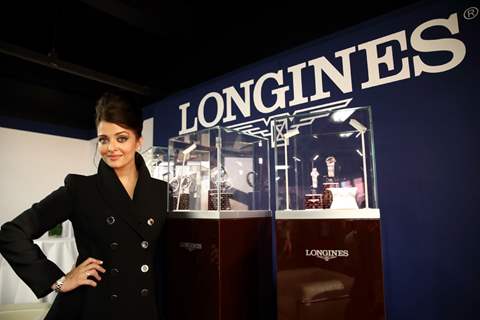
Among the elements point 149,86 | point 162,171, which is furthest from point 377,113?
point 149,86

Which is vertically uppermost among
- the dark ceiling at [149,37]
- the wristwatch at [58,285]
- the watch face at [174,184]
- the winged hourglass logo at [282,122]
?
the dark ceiling at [149,37]

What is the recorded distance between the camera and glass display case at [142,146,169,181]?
9.27 feet

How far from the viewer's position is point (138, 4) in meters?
2.70

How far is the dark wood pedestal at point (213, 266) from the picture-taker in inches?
65.0

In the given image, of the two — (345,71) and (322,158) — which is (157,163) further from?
(345,71)

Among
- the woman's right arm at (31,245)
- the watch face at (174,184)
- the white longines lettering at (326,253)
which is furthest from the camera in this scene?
the watch face at (174,184)

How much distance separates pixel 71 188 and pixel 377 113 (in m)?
1.94

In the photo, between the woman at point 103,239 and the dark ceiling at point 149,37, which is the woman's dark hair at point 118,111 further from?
the dark ceiling at point 149,37

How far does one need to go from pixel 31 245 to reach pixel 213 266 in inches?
32.0

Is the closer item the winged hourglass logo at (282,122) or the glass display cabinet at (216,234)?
the glass display cabinet at (216,234)

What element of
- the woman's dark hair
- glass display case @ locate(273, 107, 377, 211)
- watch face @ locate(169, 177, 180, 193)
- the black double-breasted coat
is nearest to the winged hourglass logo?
glass display case @ locate(273, 107, 377, 211)

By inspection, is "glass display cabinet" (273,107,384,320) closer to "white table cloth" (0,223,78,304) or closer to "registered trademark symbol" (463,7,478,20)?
"registered trademark symbol" (463,7,478,20)

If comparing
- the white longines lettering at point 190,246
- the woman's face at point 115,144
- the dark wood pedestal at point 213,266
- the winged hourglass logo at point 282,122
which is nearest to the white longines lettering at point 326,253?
the dark wood pedestal at point 213,266

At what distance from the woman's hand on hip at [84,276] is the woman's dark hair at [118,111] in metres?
0.63
